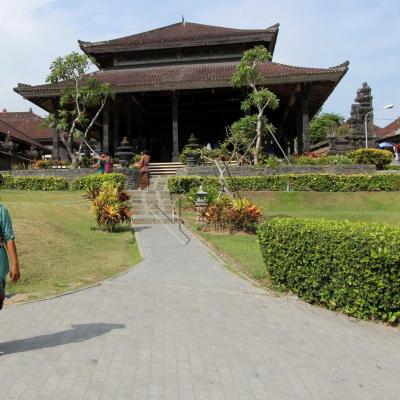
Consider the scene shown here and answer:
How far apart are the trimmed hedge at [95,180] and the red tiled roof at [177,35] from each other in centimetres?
1077

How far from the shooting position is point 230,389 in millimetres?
3697

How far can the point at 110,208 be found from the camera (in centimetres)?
1213

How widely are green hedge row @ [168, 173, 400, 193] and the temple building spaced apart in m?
5.06

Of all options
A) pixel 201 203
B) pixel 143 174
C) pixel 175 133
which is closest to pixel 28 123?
pixel 175 133

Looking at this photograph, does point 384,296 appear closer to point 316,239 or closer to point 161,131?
point 316,239

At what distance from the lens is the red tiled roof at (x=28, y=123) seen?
4850 centimetres

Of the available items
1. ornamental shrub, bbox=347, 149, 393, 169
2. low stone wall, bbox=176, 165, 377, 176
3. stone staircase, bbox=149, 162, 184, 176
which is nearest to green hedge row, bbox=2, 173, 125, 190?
stone staircase, bbox=149, 162, 184, 176

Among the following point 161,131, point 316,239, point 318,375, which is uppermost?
point 161,131

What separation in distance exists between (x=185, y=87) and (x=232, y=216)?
13.2 metres

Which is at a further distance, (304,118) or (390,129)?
(390,129)

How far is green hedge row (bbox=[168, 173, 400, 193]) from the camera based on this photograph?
773 inches

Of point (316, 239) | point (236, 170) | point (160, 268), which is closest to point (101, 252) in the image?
point (160, 268)

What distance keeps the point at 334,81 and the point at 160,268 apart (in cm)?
1798

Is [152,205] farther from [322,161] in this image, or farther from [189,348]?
[189,348]
